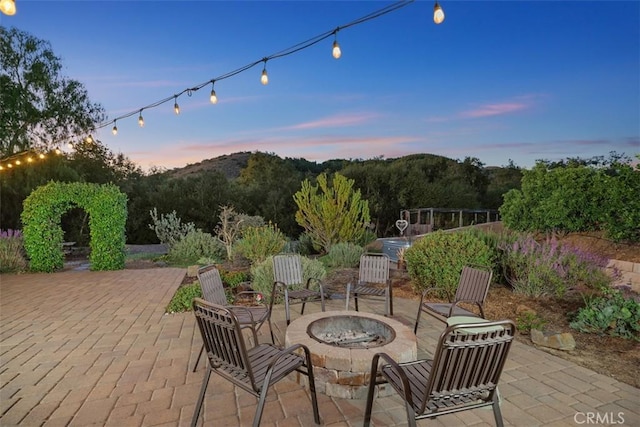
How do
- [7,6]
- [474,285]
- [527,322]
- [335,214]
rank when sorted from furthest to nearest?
[335,214]
[527,322]
[474,285]
[7,6]

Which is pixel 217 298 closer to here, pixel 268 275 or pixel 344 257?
pixel 268 275

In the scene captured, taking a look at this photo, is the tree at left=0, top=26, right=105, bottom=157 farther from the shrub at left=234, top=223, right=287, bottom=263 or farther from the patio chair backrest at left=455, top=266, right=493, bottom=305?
the patio chair backrest at left=455, top=266, right=493, bottom=305

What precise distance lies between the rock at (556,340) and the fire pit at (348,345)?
5.12 feet

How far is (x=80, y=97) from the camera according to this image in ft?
50.6

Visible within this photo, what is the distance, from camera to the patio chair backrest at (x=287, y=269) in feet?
15.2

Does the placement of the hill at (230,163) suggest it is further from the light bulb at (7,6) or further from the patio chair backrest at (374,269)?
the light bulb at (7,6)

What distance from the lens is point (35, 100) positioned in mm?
14312

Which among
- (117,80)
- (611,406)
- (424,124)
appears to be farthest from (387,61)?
(611,406)

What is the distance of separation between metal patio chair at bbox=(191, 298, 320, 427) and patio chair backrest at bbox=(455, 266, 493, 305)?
2186 mm

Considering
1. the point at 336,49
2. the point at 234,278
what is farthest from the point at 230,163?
the point at 336,49

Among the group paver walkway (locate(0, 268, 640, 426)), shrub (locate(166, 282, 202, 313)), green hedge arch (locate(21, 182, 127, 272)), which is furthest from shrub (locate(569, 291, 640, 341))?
green hedge arch (locate(21, 182, 127, 272))

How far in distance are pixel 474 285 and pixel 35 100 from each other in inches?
712

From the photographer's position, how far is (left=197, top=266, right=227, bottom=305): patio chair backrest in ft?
10.3

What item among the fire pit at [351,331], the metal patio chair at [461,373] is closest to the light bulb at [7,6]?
the fire pit at [351,331]
